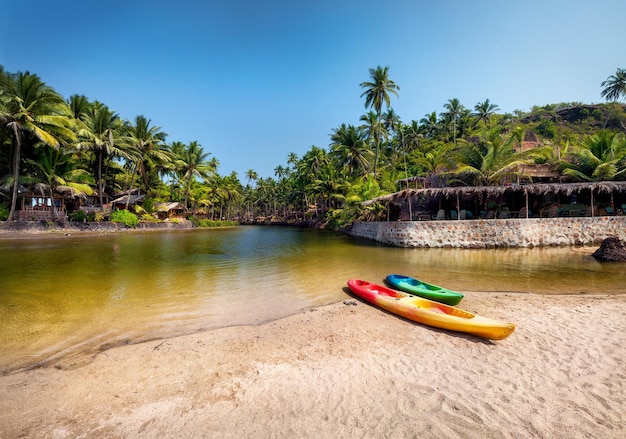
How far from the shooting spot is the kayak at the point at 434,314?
210 inches

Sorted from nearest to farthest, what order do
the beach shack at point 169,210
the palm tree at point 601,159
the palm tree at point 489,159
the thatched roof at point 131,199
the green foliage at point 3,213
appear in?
the palm tree at point 601,159
the palm tree at point 489,159
the green foliage at point 3,213
the thatched roof at point 131,199
the beach shack at point 169,210

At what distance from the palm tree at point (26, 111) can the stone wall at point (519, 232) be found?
1275 inches

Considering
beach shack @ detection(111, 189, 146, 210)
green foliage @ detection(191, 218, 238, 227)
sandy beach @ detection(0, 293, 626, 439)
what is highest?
beach shack @ detection(111, 189, 146, 210)

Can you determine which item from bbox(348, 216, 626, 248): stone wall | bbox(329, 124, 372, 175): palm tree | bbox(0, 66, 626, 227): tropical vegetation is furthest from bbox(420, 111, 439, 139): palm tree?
bbox(348, 216, 626, 248): stone wall

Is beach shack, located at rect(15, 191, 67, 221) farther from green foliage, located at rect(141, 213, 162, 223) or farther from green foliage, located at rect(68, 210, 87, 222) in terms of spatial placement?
green foliage, located at rect(141, 213, 162, 223)

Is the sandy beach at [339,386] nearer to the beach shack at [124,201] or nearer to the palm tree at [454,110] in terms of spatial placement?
the beach shack at [124,201]

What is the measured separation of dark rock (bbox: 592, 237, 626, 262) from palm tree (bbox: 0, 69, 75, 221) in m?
39.2

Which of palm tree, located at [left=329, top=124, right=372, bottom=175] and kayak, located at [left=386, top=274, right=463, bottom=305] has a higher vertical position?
palm tree, located at [left=329, top=124, right=372, bottom=175]

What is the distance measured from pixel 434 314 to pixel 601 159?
1002 inches

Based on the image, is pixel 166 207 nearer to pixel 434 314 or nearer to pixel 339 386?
pixel 434 314

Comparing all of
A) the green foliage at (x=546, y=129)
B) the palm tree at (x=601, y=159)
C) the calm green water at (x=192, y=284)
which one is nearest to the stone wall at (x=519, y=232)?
the calm green water at (x=192, y=284)

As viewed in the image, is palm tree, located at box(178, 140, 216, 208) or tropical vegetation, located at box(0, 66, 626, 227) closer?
tropical vegetation, located at box(0, 66, 626, 227)

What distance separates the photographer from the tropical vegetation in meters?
22.9

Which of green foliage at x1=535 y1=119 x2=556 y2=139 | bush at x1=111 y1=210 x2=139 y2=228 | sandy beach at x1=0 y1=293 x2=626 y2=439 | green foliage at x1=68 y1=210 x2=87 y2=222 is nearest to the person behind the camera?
sandy beach at x1=0 y1=293 x2=626 y2=439
